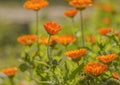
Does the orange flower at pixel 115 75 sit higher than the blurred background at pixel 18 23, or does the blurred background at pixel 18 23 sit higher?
the orange flower at pixel 115 75

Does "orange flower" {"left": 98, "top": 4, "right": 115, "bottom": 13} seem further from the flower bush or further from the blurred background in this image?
the flower bush

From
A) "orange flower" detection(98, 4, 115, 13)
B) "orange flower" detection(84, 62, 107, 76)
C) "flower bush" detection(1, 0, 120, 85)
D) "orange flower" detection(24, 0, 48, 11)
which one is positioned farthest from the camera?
"orange flower" detection(98, 4, 115, 13)

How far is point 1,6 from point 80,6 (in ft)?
24.8

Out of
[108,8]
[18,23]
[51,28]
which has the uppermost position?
[51,28]

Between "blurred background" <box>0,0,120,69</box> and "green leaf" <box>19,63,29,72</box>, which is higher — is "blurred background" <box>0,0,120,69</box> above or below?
below

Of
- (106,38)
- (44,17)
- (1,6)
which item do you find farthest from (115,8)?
(1,6)

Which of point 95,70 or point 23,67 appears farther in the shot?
point 23,67

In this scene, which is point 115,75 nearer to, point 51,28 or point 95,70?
point 95,70

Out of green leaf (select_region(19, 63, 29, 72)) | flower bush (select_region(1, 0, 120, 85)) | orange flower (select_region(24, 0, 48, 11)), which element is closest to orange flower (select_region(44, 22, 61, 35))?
flower bush (select_region(1, 0, 120, 85))

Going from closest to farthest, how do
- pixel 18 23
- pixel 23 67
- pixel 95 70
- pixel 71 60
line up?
pixel 95 70
pixel 71 60
pixel 23 67
pixel 18 23

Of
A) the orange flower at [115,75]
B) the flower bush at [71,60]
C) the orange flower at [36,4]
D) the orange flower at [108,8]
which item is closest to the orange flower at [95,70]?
the flower bush at [71,60]

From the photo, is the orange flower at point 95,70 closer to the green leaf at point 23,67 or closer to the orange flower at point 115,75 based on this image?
the orange flower at point 115,75

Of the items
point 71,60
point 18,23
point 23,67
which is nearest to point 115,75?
point 71,60

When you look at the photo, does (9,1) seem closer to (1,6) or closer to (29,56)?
(1,6)
